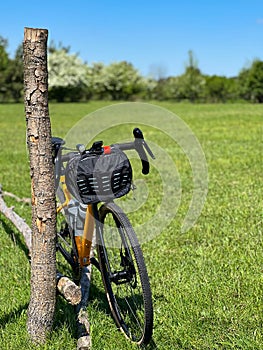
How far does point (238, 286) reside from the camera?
13.2 feet

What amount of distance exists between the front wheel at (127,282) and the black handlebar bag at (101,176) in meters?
0.13

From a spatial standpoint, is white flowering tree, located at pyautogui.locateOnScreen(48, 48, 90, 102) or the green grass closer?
the green grass

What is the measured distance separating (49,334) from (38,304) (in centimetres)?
24

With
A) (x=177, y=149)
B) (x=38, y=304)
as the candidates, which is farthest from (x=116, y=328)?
(x=177, y=149)

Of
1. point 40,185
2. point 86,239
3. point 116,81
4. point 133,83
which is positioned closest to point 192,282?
point 86,239

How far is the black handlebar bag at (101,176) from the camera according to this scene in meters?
3.13

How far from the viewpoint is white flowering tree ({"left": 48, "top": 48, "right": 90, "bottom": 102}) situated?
55.5 metres

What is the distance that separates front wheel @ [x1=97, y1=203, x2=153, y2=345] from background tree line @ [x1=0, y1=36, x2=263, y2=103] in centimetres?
4873

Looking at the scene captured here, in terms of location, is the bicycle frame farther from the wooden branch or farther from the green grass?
the wooden branch

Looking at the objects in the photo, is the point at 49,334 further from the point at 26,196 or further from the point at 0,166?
the point at 0,166

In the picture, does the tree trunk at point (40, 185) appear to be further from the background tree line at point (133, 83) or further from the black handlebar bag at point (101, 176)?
the background tree line at point (133, 83)

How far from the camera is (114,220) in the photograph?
11.2 feet

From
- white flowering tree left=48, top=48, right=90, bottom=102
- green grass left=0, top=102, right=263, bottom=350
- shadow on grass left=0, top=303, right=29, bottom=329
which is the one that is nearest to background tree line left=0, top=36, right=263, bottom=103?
white flowering tree left=48, top=48, right=90, bottom=102

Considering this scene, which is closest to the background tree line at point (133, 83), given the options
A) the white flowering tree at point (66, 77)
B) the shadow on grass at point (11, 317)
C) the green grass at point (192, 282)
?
the white flowering tree at point (66, 77)
